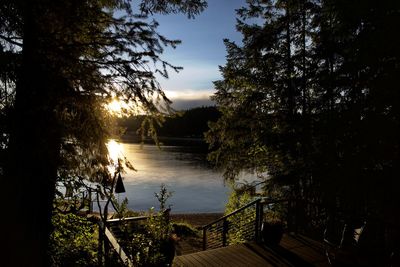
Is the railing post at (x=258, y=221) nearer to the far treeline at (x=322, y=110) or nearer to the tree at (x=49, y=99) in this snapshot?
the far treeline at (x=322, y=110)

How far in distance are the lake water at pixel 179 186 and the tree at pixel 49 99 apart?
89.0 ft

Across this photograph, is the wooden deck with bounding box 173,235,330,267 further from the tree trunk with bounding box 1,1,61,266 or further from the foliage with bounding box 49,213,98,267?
the tree trunk with bounding box 1,1,61,266

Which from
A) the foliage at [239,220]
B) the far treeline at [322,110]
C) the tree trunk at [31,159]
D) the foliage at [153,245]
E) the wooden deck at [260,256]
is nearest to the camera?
the tree trunk at [31,159]

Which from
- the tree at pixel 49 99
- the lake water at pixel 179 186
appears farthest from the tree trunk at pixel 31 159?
the lake water at pixel 179 186

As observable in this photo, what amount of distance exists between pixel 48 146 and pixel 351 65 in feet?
26.6

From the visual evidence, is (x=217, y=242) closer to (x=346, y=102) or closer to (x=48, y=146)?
(x=346, y=102)

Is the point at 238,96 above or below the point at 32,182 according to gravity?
above

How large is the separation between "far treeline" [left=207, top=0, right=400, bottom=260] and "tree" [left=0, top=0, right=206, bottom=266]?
5571 millimetres

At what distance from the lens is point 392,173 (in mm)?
9227

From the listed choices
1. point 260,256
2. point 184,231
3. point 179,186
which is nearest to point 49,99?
point 260,256

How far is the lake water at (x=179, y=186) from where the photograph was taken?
4638 centimetres

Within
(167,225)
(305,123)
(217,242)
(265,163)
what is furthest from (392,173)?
(217,242)

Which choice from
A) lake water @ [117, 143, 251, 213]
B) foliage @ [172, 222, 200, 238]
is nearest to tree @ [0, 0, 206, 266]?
foliage @ [172, 222, 200, 238]

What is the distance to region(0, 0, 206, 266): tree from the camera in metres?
5.04
